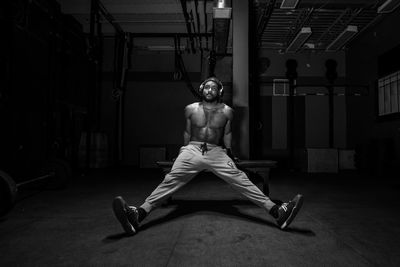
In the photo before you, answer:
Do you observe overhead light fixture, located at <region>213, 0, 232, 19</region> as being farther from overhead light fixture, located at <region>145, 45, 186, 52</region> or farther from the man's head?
overhead light fixture, located at <region>145, 45, 186, 52</region>

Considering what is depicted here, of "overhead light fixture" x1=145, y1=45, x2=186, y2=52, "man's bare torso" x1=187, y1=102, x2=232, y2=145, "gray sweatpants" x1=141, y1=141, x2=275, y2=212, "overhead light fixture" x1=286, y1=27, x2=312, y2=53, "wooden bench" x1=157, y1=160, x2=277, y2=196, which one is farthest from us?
"overhead light fixture" x1=145, y1=45, x2=186, y2=52

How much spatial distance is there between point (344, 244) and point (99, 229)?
171 centimetres

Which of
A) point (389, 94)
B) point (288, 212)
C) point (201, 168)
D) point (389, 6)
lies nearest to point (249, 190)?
point (288, 212)

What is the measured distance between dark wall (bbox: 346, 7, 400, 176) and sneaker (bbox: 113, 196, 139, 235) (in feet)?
17.8

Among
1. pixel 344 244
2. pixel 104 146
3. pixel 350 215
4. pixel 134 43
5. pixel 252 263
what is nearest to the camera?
pixel 252 263

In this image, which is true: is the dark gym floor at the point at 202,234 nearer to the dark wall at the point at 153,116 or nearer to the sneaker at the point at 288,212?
the sneaker at the point at 288,212

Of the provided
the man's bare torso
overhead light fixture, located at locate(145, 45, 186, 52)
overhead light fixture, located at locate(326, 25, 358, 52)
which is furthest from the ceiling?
the man's bare torso

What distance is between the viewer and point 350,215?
2.48 meters

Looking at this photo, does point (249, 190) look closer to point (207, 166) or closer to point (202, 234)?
point (207, 166)

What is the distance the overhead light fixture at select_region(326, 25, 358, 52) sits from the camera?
6377mm

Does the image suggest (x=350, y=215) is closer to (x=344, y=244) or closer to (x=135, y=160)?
(x=344, y=244)

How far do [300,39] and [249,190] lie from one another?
5.99 meters

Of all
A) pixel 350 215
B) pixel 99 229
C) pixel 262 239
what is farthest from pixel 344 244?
pixel 99 229

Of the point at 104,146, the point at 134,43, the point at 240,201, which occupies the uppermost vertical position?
the point at 134,43
